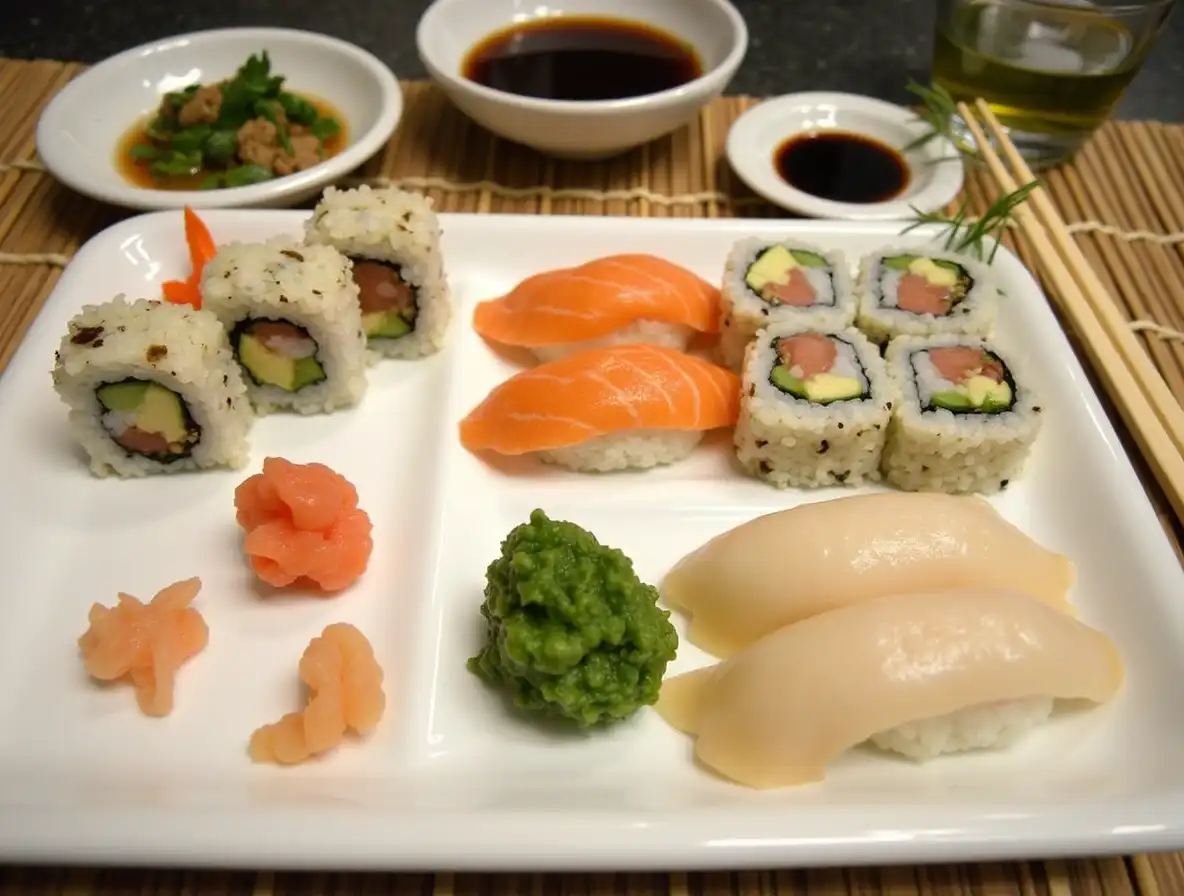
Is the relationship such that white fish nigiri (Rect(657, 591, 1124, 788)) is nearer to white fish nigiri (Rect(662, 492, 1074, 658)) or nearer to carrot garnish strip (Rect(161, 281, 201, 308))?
white fish nigiri (Rect(662, 492, 1074, 658))

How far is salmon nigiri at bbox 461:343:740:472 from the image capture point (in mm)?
1980

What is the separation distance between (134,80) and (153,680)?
224cm

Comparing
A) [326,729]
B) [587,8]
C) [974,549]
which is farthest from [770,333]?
[587,8]

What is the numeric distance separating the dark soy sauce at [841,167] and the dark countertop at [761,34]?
2.66 ft

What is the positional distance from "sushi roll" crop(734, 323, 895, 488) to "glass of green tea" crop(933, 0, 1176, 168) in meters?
1.34

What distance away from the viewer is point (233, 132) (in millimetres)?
2828

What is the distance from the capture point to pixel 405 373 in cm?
227

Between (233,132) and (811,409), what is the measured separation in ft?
6.54

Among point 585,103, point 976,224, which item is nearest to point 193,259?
point 585,103

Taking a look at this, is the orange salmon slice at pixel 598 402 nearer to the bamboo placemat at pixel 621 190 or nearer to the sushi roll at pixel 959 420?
the sushi roll at pixel 959 420

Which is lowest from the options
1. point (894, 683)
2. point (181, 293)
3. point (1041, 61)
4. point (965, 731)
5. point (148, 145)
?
point (148, 145)

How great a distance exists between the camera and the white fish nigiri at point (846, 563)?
1689 millimetres

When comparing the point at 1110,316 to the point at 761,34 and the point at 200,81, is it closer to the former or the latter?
the point at 761,34

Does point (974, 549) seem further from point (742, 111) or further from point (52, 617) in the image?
point (742, 111)
